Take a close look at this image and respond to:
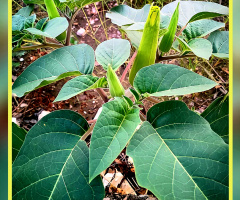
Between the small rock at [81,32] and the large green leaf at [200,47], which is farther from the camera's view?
the small rock at [81,32]

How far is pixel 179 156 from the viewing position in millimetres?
471

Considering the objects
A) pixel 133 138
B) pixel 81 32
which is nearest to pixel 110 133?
pixel 133 138

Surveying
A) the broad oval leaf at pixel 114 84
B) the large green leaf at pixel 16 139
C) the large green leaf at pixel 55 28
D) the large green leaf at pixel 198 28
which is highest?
the large green leaf at pixel 55 28

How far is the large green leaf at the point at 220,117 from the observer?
2.00 feet

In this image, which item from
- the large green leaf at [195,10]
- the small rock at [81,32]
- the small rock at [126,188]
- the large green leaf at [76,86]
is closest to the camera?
the large green leaf at [76,86]

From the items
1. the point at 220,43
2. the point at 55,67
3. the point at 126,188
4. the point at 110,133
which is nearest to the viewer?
the point at 110,133

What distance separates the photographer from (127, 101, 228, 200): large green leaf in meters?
0.43

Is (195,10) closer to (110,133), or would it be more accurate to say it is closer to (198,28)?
(198,28)

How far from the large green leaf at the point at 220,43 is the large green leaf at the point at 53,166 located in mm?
471

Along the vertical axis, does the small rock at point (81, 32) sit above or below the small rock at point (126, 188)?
above

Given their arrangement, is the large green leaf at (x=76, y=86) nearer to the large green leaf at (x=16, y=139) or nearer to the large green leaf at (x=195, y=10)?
the large green leaf at (x=16, y=139)

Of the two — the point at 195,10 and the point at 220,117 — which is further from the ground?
the point at 195,10

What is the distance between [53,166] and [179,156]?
249 mm

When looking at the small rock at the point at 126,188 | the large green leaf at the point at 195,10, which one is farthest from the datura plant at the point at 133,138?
the small rock at the point at 126,188
